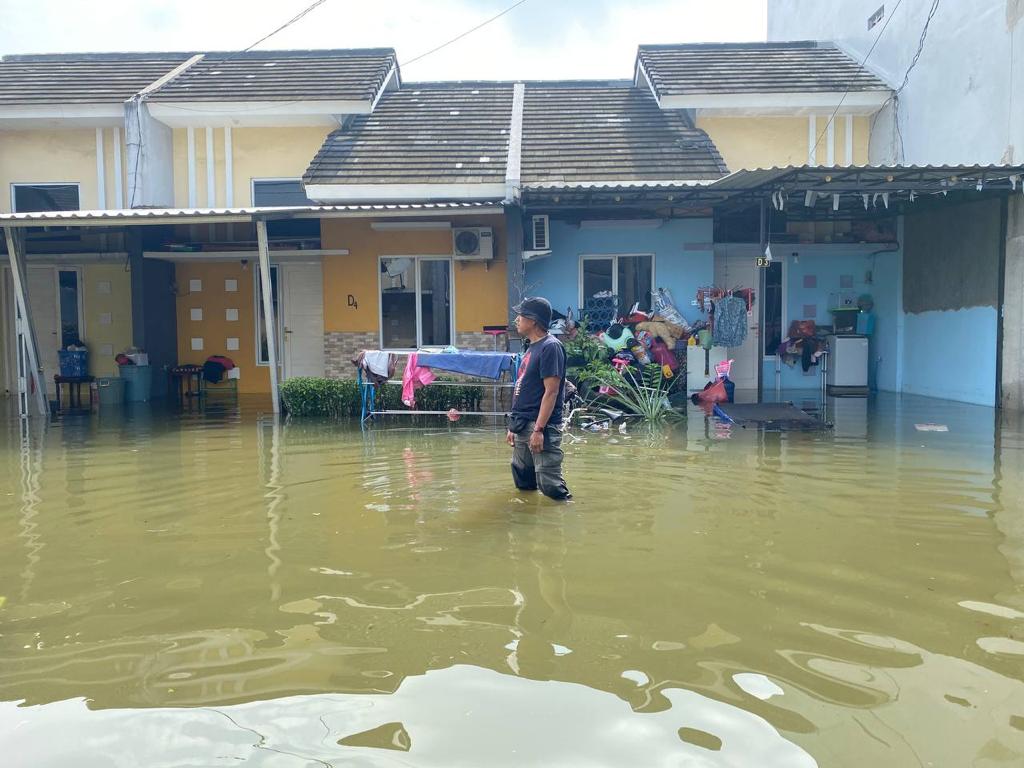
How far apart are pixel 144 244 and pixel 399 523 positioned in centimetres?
1180

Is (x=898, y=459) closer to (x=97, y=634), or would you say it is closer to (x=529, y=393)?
(x=529, y=393)

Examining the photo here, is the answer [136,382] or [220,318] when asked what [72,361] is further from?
[220,318]

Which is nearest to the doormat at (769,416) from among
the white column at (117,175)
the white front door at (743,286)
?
the white front door at (743,286)

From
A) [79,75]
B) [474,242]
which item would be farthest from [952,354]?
[79,75]

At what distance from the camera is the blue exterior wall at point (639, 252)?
14898 millimetres

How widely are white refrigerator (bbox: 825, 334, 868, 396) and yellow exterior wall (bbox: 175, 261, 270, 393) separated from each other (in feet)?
33.5

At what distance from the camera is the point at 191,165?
16.8 m

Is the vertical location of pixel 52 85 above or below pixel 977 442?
above

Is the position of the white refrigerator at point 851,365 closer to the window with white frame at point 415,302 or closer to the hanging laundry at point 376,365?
the window with white frame at point 415,302

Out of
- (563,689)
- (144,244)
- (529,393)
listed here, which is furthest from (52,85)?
(563,689)

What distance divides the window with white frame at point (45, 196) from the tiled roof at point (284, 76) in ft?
8.26

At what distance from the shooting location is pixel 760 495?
7.10 m

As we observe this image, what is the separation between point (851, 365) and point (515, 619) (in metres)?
12.5

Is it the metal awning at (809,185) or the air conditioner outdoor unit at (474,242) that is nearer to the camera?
the metal awning at (809,185)
